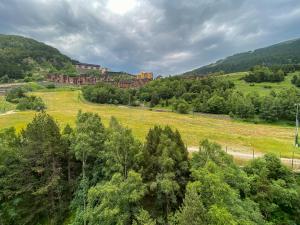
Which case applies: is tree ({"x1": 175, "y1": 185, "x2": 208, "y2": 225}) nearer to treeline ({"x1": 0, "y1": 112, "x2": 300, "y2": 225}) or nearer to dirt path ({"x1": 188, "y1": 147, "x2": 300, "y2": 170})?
treeline ({"x1": 0, "y1": 112, "x2": 300, "y2": 225})

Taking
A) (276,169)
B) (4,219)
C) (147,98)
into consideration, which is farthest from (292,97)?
(4,219)

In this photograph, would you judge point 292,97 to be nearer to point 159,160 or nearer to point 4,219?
point 159,160

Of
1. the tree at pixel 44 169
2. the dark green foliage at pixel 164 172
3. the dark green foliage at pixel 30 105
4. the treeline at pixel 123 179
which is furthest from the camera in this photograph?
the dark green foliage at pixel 30 105

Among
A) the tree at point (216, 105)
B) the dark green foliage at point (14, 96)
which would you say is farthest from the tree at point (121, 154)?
the dark green foliage at point (14, 96)

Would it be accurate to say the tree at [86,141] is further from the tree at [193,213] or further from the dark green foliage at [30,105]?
the dark green foliage at [30,105]

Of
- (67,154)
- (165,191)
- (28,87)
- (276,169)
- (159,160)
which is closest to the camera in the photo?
(165,191)

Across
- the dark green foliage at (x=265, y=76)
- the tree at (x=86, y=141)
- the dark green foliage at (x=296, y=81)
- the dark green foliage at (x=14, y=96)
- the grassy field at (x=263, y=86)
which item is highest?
the dark green foliage at (x=265, y=76)

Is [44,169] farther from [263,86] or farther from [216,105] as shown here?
[263,86]

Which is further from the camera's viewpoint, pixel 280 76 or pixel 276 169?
pixel 280 76
